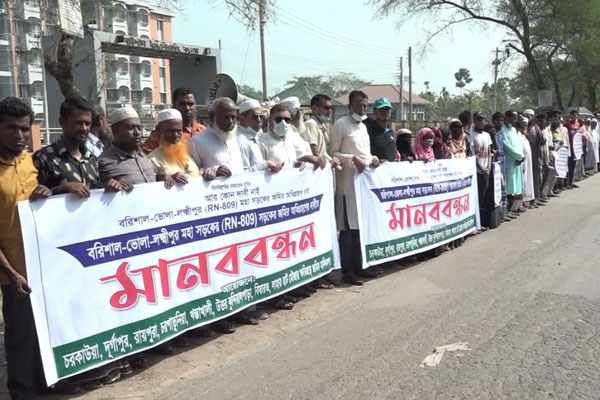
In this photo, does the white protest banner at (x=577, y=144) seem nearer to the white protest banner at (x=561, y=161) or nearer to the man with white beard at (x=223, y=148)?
the white protest banner at (x=561, y=161)

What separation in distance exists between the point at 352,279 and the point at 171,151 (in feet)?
8.61

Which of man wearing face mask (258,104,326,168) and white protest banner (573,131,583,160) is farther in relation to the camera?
white protest banner (573,131,583,160)

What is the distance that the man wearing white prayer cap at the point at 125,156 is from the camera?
13.9 feet

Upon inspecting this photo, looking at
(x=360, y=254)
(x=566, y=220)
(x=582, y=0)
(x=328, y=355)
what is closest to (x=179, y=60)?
(x=360, y=254)

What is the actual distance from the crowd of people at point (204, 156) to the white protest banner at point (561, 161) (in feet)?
9.17

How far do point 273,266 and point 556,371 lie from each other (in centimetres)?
244

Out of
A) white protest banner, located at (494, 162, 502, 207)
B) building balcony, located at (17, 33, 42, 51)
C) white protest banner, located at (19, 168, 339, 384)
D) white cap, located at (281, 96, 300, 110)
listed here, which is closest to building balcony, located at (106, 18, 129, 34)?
building balcony, located at (17, 33, 42, 51)

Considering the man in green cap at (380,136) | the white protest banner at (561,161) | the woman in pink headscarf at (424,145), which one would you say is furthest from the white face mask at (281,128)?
the white protest banner at (561,161)

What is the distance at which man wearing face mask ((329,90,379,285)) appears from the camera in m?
6.44

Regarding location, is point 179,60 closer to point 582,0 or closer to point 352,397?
point 352,397

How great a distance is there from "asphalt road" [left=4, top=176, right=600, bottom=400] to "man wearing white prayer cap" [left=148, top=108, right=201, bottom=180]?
142 centimetres

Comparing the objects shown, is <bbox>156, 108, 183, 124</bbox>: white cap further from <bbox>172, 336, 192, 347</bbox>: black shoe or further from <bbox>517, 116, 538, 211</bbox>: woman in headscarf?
<bbox>517, 116, 538, 211</bbox>: woman in headscarf

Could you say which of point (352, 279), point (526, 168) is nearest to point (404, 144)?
point (352, 279)

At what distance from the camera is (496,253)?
7684 mm
